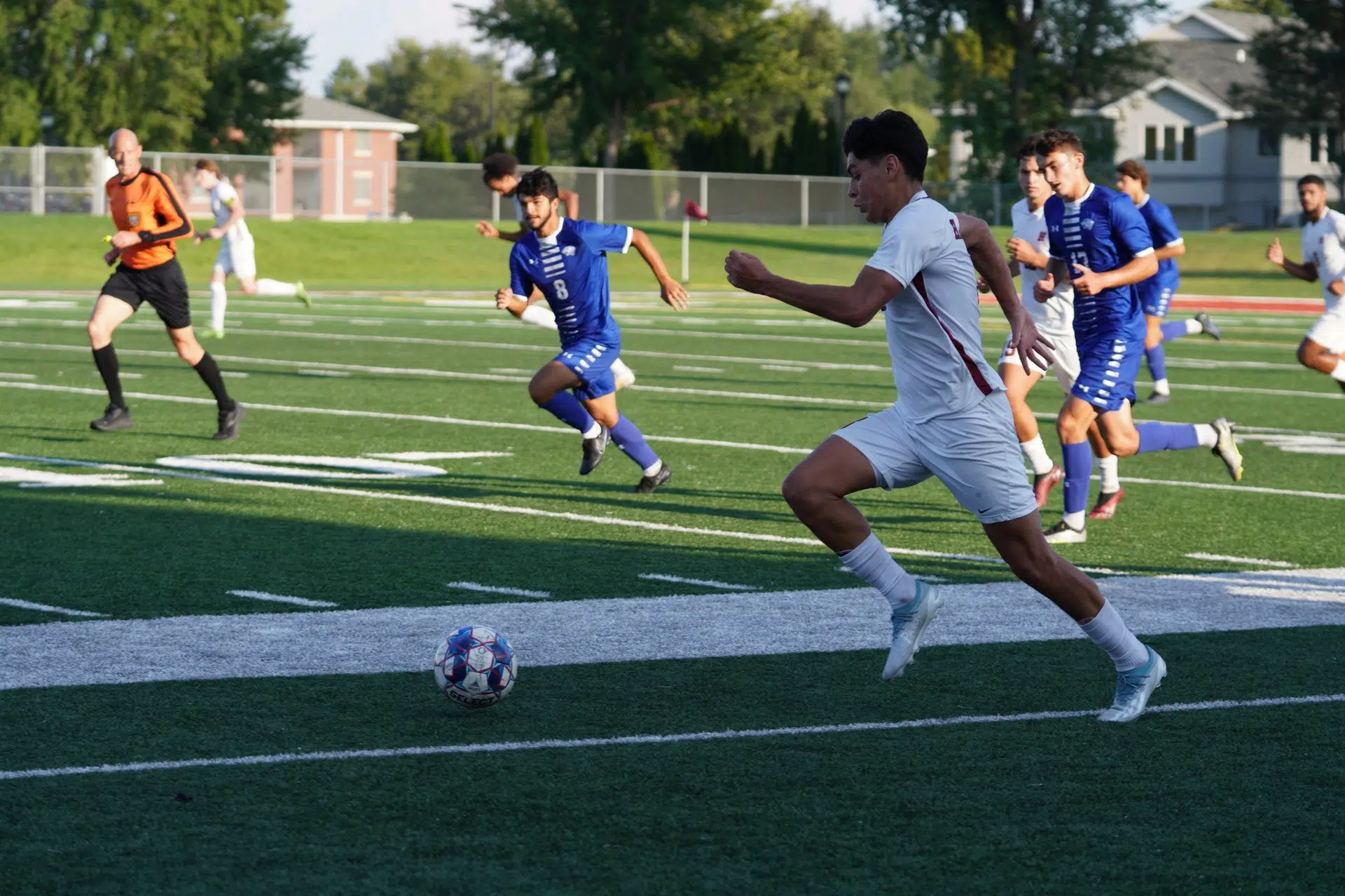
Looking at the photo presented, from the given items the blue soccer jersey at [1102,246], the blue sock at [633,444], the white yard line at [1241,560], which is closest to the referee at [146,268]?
the blue sock at [633,444]

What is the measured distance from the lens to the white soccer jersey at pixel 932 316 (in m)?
5.98

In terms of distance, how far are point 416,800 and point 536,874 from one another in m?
0.73

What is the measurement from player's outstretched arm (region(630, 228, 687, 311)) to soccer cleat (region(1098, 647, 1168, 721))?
503cm

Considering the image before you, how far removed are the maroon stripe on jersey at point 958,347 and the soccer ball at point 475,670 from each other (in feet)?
5.65

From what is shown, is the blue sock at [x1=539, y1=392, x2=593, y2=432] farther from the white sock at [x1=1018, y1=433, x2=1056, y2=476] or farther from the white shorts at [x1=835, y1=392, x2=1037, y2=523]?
the white shorts at [x1=835, y1=392, x2=1037, y2=523]

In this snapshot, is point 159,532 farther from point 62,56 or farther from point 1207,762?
point 62,56

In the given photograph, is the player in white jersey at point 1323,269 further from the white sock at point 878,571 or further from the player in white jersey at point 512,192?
the white sock at point 878,571

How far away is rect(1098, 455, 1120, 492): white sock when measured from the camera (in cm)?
1092

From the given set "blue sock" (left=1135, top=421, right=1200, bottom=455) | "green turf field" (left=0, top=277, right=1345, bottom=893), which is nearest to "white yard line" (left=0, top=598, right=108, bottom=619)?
"green turf field" (left=0, top=277, right=1345, bottom=893)

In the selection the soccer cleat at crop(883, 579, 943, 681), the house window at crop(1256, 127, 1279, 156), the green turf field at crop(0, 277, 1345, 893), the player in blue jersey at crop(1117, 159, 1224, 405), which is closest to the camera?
the green turf field at crop(0, 277, 1345, 893)

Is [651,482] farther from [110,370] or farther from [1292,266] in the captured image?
[1292,266]

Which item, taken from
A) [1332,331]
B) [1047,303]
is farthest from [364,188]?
[1047,303]

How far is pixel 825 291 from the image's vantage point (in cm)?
580

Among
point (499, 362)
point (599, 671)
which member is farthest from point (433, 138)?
point (599, 671)
